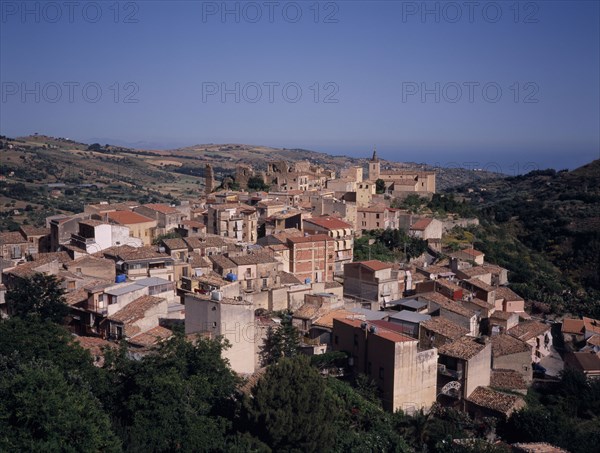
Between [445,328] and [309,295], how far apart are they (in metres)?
4.98

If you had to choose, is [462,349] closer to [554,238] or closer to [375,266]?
[375,266]

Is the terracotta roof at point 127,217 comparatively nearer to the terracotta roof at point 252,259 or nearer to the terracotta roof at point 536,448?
the terracotta roof at point 252,259

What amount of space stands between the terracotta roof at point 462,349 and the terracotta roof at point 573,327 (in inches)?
339

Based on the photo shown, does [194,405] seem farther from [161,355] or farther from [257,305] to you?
[257,305]

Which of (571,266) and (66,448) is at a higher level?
(66,448)

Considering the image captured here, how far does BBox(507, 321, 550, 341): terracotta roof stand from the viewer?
2487 cm

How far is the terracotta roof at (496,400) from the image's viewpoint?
18667 mm

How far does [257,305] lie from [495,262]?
19825 mm

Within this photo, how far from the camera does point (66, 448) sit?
12602 millimetres

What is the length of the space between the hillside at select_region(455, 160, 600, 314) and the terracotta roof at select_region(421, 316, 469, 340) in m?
12.4

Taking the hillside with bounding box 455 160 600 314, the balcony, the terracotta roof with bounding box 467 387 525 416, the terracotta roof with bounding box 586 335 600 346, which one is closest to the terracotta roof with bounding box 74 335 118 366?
the balcony

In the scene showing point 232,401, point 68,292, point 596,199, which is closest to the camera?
point 232,401

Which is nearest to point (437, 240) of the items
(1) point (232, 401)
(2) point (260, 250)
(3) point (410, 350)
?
(2) point (260, 250)

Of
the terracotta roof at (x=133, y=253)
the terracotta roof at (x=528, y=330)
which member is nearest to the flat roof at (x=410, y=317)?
the terracotta roof at (x=528, y=330)
